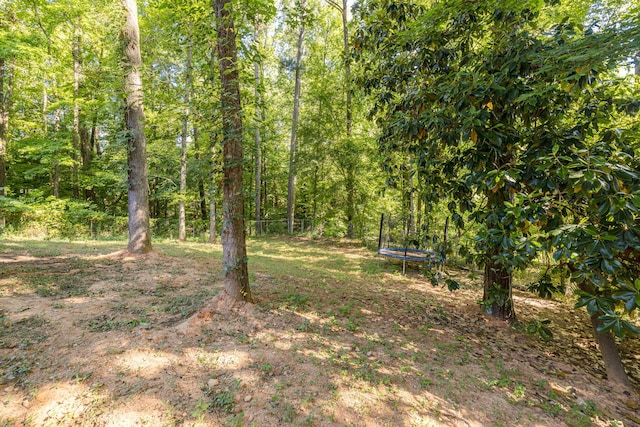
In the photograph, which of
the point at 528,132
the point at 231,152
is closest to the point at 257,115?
the point at 231,152

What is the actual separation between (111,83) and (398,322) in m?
7.75

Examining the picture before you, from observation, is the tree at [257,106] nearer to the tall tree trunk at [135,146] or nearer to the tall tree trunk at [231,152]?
the tall tree trunk at [231,152]

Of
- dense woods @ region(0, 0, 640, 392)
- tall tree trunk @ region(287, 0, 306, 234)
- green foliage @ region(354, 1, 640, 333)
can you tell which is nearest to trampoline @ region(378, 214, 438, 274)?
dense woods @ region(0, 0, 640, 392)

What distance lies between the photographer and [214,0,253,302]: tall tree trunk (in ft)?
11.7

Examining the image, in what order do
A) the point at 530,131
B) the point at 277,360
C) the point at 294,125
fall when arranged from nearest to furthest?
the point at 277,360
the point at 530,131
the point at 294,125

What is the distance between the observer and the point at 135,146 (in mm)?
6586

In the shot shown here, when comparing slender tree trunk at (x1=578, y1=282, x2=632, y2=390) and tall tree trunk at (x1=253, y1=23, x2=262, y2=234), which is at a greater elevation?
tall tree trunk at (x1=253, y1=23, x2=262, y2=234)

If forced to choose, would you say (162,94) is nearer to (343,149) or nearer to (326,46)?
(343,149)

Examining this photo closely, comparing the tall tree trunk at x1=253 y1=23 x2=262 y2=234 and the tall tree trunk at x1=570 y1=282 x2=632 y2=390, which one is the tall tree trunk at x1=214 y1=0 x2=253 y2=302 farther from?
the tall tree trunk at x1=570 y1=282 x2=632 y2=390

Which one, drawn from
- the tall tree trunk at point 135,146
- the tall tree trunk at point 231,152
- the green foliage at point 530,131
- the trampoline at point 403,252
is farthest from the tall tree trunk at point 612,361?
the tall tree trunk at point 135,146

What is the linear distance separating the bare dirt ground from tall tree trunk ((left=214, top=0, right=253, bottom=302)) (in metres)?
0.63

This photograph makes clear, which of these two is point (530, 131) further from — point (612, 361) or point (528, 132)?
point (612, 361)

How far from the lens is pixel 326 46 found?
15.1 m

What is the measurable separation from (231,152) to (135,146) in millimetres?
4346
